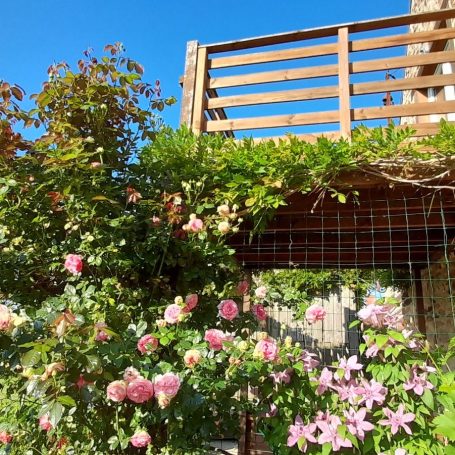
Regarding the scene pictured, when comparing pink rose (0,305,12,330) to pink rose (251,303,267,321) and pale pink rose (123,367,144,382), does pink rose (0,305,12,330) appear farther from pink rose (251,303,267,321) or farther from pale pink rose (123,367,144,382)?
pink rose (251,303,267,321)

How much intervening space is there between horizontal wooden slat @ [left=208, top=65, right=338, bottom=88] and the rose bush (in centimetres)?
78

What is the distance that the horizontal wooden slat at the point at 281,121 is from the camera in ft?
9.67

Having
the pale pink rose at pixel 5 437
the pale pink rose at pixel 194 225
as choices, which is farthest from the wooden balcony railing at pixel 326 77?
the pale pink rose at pixel 5 437

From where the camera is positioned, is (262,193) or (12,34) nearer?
(262,193)

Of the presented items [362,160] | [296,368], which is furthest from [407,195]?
[296,368]

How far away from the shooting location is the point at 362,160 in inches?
98.7

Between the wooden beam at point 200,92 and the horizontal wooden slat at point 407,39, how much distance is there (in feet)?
3.88

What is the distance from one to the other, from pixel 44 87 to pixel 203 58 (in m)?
1.42

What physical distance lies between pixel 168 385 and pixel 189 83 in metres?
2.46

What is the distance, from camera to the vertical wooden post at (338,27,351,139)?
9.49 ft

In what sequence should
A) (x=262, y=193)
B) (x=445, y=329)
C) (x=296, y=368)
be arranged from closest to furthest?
(x=296, y=368), (x=262, y=193), (x=445, y=329)

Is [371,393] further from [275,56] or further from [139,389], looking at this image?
[275,56]

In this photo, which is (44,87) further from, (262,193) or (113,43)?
(262,193)

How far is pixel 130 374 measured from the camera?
1.68 m
